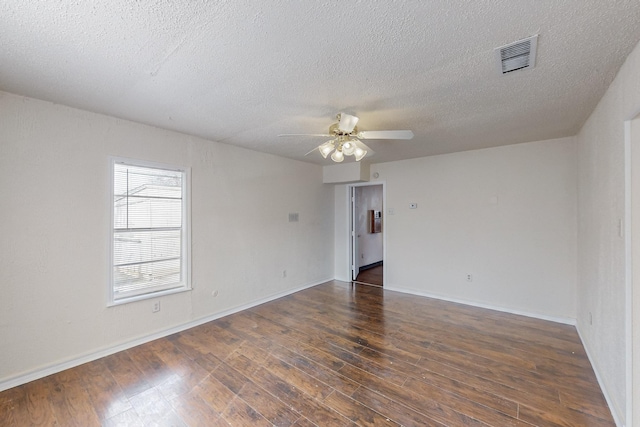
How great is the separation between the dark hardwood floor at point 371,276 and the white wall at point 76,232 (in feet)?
9.34

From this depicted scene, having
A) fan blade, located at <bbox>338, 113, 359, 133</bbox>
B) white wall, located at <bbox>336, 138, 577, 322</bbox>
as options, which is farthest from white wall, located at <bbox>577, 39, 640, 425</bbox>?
fan blade, located at <bbox>338, 113, 359, 133</bbox>

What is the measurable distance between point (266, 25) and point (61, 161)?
7.89 feet

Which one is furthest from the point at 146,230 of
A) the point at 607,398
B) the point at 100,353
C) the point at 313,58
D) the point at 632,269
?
the point at 607,398

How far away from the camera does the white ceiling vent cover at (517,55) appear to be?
154cm

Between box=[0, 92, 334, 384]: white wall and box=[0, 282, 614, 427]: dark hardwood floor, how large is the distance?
0.29 m

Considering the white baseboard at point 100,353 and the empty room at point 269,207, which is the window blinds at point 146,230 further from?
the white baseboard at point 100,353

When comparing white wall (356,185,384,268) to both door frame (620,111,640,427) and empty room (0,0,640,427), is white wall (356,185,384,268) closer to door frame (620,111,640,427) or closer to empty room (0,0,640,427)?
empty room (0,0,640,427)

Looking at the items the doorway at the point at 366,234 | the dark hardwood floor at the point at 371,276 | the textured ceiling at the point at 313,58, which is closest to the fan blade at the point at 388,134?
the textured ceiling at the point at 313,58

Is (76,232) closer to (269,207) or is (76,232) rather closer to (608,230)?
(269,207)

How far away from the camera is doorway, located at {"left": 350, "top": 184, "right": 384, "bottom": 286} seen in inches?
225

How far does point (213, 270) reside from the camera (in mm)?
3592

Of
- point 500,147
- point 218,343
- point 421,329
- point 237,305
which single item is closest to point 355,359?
point 421,329

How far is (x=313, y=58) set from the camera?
66.5 inches

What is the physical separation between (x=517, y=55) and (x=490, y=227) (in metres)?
2.92
